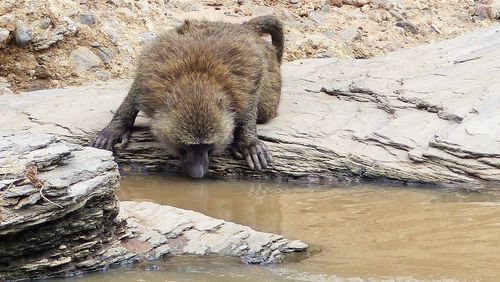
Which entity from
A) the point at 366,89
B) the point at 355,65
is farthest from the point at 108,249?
the point at 355,65

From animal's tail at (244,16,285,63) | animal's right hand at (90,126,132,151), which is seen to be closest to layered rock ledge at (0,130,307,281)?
animal's right hand at (90,126,132,151)

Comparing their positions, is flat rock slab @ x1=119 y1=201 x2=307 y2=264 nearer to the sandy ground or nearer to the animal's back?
the animal's back

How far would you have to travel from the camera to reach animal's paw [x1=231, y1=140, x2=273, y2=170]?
7324mm

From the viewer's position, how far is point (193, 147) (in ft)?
23.4

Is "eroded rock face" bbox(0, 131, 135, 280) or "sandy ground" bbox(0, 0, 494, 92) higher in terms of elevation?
"sandy ground" bbox(0, 0, 494, 92)

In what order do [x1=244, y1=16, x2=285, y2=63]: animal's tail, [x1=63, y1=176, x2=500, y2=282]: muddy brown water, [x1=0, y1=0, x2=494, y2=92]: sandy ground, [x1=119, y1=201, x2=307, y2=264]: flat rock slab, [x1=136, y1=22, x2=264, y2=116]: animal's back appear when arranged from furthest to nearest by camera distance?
[x1=0, y1=0, x2=494, y2=92]: sandy ground
[x1=244, y1=16, x2=285, y2=63]: animal's tail
[x1=136, y1=22, x2=264, y2=116]: animal's back
[x1=119, y1=201, x2=307, y2=264]: flat rock slab
[x1=63, y1=176, x2=500, y2=282]: muddy brown water

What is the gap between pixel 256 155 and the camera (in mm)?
7367

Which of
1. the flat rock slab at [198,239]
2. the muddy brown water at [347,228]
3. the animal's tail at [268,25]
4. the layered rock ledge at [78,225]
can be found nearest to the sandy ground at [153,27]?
the animal's tail at [268,25]

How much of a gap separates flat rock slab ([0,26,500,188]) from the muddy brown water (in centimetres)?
21

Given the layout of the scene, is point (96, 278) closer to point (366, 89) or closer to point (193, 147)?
point (193, 147)

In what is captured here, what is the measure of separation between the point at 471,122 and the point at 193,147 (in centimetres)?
214

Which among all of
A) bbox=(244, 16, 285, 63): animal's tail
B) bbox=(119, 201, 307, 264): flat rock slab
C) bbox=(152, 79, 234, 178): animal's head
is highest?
bbox=(244, 16, 285, 63): animal's tail

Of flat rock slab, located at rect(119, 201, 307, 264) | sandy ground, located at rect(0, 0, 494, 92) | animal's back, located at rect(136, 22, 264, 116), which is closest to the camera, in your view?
flat rock slab, located at rect(119, 201, 307, 264)

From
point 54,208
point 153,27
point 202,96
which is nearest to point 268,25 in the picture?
point 202,96
